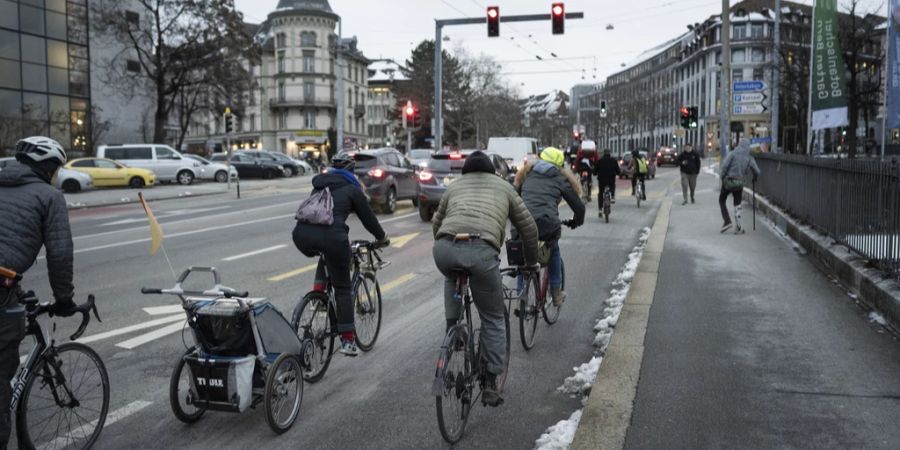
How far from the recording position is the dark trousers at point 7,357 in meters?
3.65

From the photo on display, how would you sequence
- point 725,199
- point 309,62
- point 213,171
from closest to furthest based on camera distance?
point 725,199
point 213,171
point 309,62

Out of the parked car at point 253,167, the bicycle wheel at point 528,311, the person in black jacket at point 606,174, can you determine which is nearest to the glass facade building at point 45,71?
the parked car at point 253,167

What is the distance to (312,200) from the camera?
221 inches

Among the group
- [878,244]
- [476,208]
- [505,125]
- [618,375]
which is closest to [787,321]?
[878,244]

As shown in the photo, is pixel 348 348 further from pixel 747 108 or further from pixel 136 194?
pixel 136 194

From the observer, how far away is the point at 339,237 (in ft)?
18.4

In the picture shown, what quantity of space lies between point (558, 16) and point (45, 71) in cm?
3019

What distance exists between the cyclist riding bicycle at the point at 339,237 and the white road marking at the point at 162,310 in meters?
2.93

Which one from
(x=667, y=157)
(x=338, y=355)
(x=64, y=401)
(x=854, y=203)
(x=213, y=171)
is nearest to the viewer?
(x=64, y=401)

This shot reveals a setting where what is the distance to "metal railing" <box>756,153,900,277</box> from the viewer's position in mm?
7605

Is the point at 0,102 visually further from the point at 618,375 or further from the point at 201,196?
the point at 618,375

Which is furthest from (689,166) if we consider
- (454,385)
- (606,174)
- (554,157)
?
(454,385)

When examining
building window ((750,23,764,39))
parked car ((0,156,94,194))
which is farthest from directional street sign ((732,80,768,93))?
building window ((750,23,764,39))

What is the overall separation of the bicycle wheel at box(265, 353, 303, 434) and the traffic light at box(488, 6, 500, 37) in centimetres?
2104
